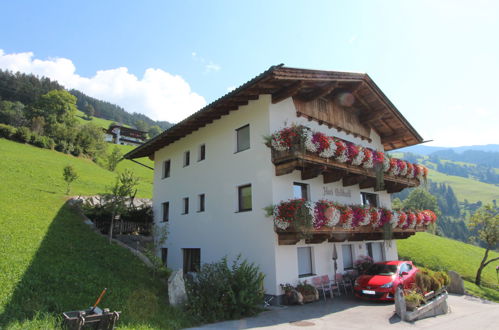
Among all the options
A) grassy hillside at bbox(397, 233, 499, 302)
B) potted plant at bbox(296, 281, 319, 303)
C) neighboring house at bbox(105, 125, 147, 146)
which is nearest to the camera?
potted plant at bbox(296, 281, 319, 303)

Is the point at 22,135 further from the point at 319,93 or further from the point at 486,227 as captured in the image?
the point at 486,227

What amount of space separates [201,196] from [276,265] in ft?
21.2

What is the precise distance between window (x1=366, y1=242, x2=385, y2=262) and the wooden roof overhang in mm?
6486

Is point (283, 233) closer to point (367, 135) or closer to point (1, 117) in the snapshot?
point (367, 135)

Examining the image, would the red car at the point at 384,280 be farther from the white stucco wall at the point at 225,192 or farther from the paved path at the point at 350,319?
the white stucco wall at the point at 225,192

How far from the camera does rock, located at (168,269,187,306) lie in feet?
31.4

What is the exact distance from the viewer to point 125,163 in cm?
6431

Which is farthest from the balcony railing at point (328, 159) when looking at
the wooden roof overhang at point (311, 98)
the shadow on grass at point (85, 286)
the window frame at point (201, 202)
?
the shadow on grass at point (85, 286)

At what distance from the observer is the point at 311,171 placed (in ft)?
42.2

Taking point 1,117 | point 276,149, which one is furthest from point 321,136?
point 1,117

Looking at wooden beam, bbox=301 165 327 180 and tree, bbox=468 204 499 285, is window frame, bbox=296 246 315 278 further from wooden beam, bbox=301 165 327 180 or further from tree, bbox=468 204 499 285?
tree, bbox=468 204 499 285

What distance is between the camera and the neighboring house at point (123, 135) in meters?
107

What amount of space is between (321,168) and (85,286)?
29.9ft

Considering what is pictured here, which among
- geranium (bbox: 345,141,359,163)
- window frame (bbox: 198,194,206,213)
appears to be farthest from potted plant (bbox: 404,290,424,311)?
window frame (bbox: 198,194,206,213)
